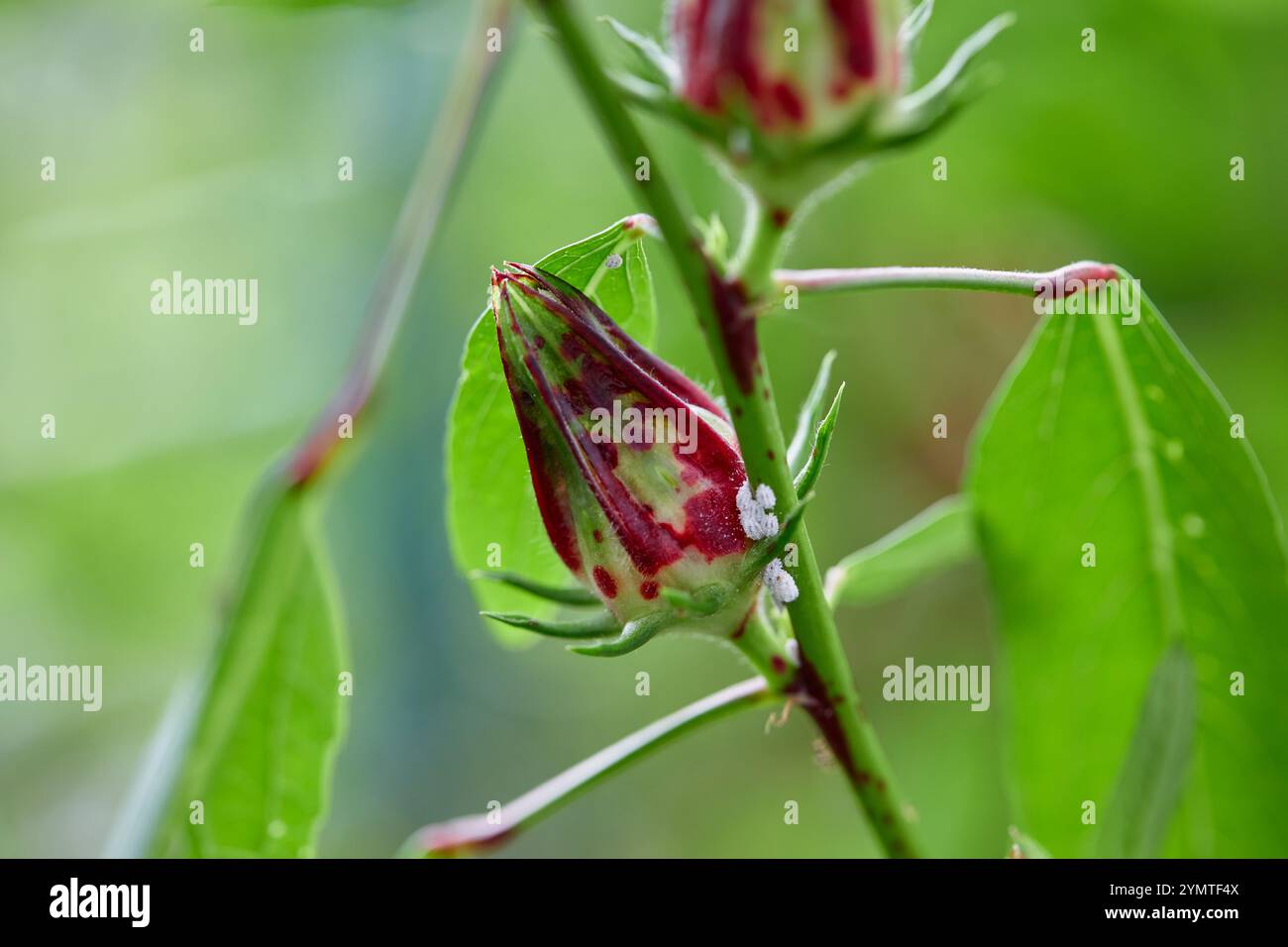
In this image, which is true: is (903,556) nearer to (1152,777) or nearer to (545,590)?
(1152,777)

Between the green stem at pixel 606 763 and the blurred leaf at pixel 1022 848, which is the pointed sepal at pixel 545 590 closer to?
the green stem at pixel 606 763

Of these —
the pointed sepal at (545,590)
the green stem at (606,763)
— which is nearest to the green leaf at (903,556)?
the green stem at (606,763)

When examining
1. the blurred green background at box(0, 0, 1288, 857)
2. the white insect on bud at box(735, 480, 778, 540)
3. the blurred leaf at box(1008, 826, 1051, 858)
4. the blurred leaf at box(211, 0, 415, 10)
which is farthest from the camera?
the blurred green background at box(0, 0, 1288, 857)

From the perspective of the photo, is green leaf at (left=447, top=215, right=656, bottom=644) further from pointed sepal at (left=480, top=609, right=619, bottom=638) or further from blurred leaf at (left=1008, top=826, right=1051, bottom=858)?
blurred leaf at (left=1008, top=826, right=1051, bottom=858)

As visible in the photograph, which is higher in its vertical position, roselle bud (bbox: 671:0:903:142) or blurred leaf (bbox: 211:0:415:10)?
blurred leaf (bbox: 211:0:415:10)

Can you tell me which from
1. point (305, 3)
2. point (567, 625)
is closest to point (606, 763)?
point (567, 625)

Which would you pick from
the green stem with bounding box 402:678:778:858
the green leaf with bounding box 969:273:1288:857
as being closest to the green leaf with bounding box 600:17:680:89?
the green stem with bounding box 402:678:778:858

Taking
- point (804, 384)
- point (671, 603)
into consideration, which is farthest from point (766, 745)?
point (671, 603)

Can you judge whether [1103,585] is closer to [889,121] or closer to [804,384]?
[889,121]
